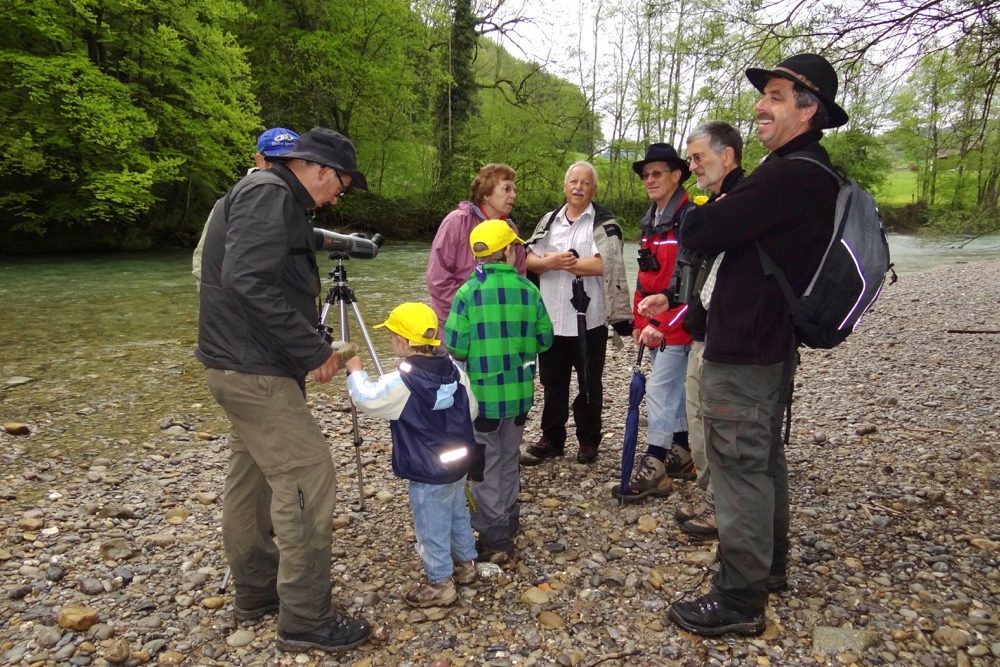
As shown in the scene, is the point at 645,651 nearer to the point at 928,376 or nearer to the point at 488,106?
the point at 928,376

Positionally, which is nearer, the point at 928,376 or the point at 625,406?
the point at 625,406

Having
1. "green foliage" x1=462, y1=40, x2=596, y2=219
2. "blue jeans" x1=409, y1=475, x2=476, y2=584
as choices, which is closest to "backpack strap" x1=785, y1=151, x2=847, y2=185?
"blue jeans" x1=409, y1=475, x2=476, y2=584

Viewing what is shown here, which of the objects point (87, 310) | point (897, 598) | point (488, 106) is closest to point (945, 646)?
point (897, 598)

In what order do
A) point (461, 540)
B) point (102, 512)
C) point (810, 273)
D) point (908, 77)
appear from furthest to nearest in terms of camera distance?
1. point (908, 77)
2. point (102, 512)
3. point (461, 540)
4. point (810, 273)

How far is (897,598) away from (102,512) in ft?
15.4

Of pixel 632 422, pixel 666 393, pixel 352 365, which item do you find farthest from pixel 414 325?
pixel 666 393

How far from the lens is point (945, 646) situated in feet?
8.37

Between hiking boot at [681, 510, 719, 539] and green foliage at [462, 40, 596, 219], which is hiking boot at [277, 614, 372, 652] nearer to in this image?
hiking boot at [681, 510, 719, 539]

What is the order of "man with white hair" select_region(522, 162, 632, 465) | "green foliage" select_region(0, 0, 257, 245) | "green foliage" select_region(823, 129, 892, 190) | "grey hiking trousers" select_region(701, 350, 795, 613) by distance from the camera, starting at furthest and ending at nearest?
1. "green foliage" select_region(823, 129, 892, 190)
2. "green foliage" select_region(0, 0, 257, 245)
3. "man with white hair" select_region(522, 162, 632, 465)
4. "grey hiking trousers" select_region(701, 350, 795, 613)

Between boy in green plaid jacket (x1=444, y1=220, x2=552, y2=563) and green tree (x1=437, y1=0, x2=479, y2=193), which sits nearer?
boy in green plaid jacket (x1=444, y1=220, x2=552, y2=563)

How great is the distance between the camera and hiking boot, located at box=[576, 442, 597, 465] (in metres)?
4.71

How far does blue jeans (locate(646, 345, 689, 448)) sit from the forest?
281cm

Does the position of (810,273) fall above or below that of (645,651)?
above

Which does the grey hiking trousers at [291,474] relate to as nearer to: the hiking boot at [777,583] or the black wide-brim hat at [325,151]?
the black wide-brim hat at [325,151]
